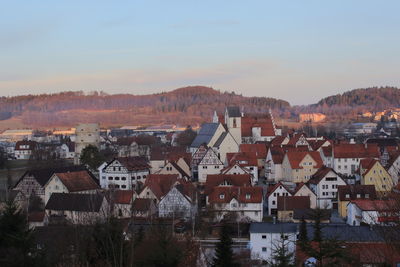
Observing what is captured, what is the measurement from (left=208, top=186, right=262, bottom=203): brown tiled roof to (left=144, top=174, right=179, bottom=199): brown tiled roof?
263cm

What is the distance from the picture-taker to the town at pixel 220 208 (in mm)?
11383

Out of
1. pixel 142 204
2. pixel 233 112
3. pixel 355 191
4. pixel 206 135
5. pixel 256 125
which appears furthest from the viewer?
pixel 256 125

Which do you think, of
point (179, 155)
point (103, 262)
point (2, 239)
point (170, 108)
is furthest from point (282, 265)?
point (170, 108)

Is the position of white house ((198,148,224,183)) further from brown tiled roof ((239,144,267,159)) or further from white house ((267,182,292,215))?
white house ((267,182,292,215))

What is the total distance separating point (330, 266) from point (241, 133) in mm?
40097

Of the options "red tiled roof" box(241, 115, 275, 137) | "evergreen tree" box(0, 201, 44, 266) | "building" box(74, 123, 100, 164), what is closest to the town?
"evergreen tree" box(0, 201, 44, 266)

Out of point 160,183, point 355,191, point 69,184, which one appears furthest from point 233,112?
point 355,191

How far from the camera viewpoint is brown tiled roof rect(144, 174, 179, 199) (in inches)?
1065

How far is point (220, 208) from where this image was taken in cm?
2450

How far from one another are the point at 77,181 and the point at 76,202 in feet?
17.7

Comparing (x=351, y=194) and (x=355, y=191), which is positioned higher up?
(x=355, y=191)

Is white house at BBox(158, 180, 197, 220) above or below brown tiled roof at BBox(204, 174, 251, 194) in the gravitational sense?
below

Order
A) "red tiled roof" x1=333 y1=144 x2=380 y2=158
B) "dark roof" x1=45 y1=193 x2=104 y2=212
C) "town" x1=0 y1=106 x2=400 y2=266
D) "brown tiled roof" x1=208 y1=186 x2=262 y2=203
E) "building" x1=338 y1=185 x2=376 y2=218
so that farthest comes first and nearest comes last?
1. "red tiled roof" x1=333 y1=144 x2=380 y2=158
2. "building" x1=338 y1=185 x2=376 y2=218
3. "brown tiled roof" x1=208 y1=186 x2=262 y2=203
4. "dark roof" x1=45 y1=193 x2=104 y2=212
5. "town" x1=0 y1=106 x2=400 y2=266

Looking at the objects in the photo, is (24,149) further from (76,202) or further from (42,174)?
(76,202)
